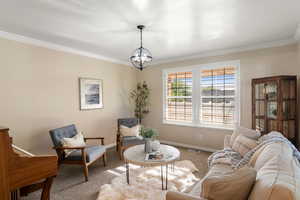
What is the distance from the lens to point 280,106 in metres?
2.82

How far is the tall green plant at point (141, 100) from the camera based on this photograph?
16.7ft

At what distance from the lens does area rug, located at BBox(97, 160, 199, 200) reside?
2168mm

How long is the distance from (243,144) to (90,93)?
3.39m

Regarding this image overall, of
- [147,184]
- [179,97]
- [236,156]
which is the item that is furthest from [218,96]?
[147,184]

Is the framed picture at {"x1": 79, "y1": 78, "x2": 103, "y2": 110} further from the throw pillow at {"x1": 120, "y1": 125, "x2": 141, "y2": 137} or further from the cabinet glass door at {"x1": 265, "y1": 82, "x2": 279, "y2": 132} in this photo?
the cabinet glass door at {"x1": 265, "y1": 82, "x2": 279, "y2": 132}

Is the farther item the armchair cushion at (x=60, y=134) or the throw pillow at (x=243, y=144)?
the armchair cushion at (x=60, y=134)

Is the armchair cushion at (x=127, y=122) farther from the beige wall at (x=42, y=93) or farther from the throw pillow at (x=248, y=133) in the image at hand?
the throw pillow at (x=248, y=133)

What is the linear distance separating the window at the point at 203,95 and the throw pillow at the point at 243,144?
4.78 feet

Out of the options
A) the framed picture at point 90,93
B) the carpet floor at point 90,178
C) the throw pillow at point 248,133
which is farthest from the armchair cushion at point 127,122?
the throw pillow at point 248,133

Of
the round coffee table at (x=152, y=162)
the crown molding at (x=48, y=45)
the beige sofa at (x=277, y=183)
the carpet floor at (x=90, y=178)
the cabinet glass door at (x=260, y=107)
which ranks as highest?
the crown molding at (x=48, y=45)

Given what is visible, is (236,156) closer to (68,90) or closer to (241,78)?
(241,78)

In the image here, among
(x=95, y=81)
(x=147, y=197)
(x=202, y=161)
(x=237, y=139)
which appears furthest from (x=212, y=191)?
(x=95, y=81)

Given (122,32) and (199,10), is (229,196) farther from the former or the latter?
(122,32)

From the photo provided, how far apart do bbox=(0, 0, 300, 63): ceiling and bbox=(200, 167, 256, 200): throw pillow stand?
186 centimetres
